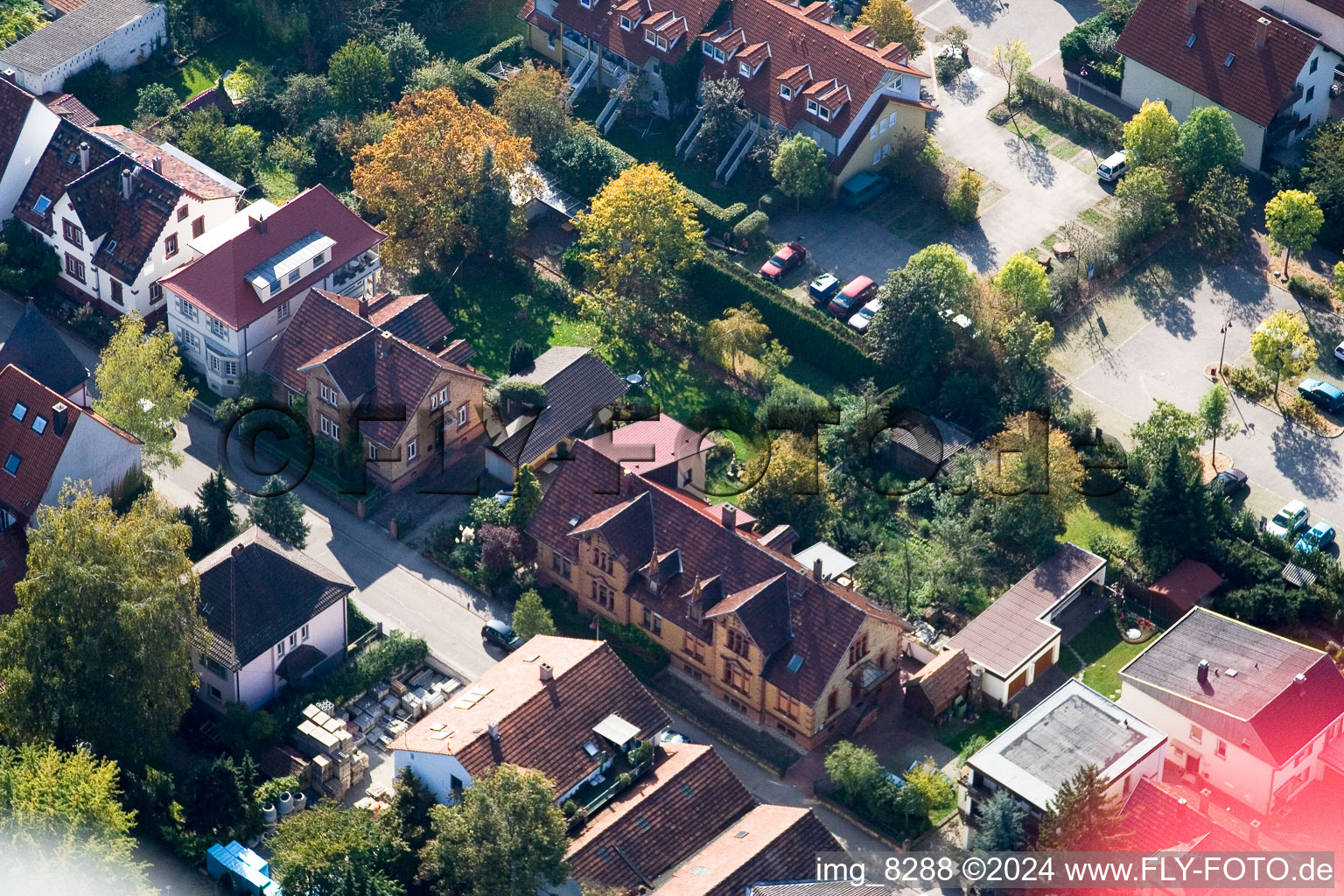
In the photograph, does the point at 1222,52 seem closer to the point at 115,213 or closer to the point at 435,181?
the point at 435,181

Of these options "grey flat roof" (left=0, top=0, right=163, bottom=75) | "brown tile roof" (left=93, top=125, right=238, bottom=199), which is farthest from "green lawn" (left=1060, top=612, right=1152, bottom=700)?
"grey flat roof" (left=0, top=0, right=163, bottom=75)

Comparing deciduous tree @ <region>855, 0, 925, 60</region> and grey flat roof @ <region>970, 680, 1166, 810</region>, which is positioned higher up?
deciduous tree @ <region>855, 0, 925, 60</region>

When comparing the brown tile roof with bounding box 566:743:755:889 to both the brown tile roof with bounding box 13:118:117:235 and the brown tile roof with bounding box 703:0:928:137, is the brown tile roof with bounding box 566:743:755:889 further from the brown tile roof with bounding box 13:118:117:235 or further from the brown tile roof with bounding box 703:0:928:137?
the brown tile roof with bounding box 13:118:117:235

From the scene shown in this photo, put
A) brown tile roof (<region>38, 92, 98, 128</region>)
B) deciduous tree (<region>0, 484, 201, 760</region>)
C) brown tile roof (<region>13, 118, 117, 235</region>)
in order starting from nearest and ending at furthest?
deciduous tree (<region>0, 484, 201, 760</region>)
brown tile roof (<region>13, 118, 117, 235</region>)
brown tile roof (<region>38, 92, 98, 128</region>)

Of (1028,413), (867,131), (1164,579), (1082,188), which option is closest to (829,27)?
(867,131)

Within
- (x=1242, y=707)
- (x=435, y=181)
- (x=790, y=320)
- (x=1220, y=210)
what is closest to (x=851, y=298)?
(x=790, y=320)

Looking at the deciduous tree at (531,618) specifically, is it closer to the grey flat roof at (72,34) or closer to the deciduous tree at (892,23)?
the deciduous tree at (892,23)
